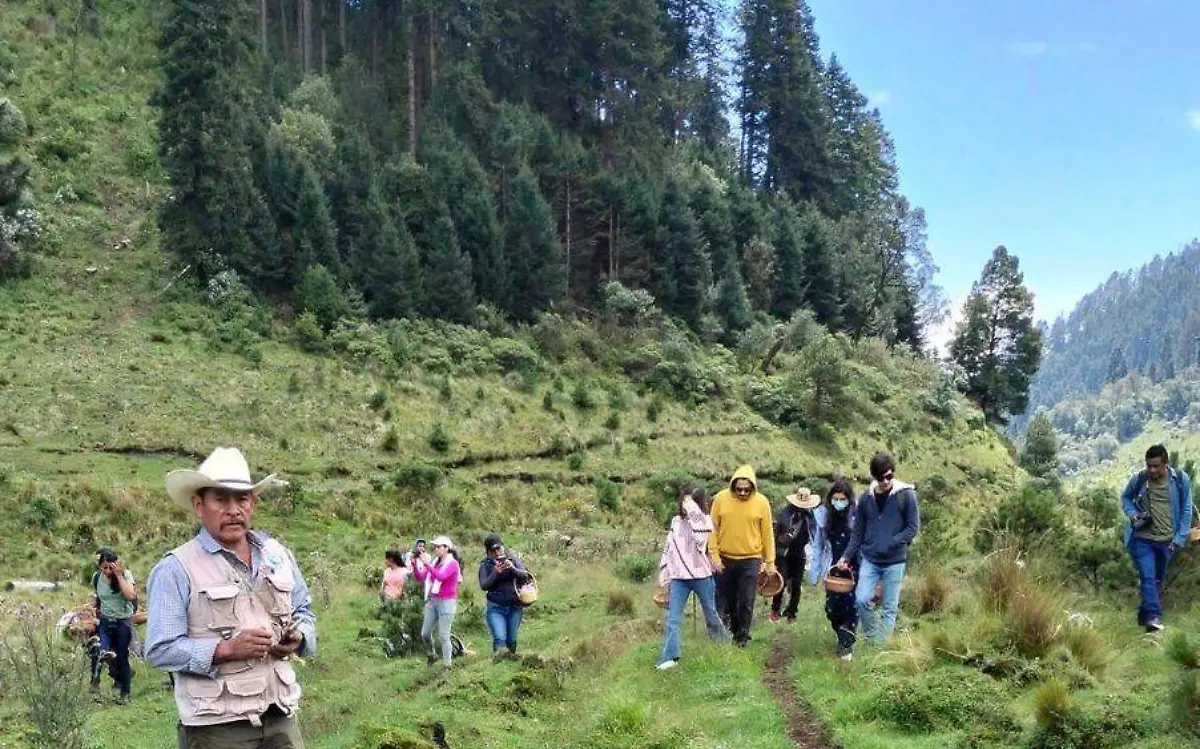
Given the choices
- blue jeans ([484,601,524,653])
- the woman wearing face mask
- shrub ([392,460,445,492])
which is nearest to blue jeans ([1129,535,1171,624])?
the woman wearing face mask

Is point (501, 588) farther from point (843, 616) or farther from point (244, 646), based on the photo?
point (244, 646)

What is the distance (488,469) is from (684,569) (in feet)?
73.5

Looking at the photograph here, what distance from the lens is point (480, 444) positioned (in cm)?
3250

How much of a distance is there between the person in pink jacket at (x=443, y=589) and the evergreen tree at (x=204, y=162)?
28748 millimetres

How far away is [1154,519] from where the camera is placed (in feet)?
29.3

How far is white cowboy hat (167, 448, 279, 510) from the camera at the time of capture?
3.94m

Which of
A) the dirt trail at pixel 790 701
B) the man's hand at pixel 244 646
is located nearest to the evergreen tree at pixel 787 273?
the dirt trail at pixel 790 701

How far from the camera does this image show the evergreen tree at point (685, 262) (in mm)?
50688

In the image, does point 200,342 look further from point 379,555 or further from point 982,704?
point 982,704

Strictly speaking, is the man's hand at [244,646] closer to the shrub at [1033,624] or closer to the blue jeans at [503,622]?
the shrub at [1033,624]

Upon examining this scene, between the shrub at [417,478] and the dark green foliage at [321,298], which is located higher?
the dark green foliage at [321,298]

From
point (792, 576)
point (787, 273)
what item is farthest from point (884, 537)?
point (787, 273)

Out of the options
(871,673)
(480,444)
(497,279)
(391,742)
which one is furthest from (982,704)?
(497,279)

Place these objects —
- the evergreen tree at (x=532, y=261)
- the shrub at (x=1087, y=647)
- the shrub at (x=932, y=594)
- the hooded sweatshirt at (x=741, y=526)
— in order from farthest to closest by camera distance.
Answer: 1. the evergreen tree at (x=532, y=261)
2. the shrub at (x=932, y=594)
3. the hooded sweatshirt at (x=741, y=526)
4. the shrub at (x=1087, y=647)
